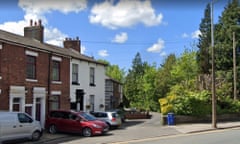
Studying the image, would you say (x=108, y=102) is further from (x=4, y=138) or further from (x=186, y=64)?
(x=186, y=64)

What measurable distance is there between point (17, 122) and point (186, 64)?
186ft

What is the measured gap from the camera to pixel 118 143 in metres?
21.3

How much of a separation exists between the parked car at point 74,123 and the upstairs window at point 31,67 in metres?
2.88

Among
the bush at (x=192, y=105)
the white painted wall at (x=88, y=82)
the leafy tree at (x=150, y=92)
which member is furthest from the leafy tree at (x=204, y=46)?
the white painted wall at (x=88, y=82)

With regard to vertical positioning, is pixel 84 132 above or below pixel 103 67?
below

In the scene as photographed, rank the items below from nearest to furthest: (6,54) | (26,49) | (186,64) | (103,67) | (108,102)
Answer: (6,54) → (26,49) → (103,67) → (108,102) → (186,64)

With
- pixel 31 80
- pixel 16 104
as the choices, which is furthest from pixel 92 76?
pixel 16 104

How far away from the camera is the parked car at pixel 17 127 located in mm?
20469

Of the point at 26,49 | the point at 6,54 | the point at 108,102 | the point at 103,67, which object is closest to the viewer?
the point at 6,54

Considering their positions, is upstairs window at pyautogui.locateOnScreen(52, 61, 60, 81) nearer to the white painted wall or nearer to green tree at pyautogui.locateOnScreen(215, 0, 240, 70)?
the white painted wall

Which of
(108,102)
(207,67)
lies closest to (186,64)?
(207,67)

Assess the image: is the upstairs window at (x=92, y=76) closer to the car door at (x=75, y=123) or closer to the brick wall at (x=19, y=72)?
the brick wall at (x=19, y=72)

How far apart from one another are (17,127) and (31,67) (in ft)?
24.8

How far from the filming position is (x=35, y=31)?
107 feet
